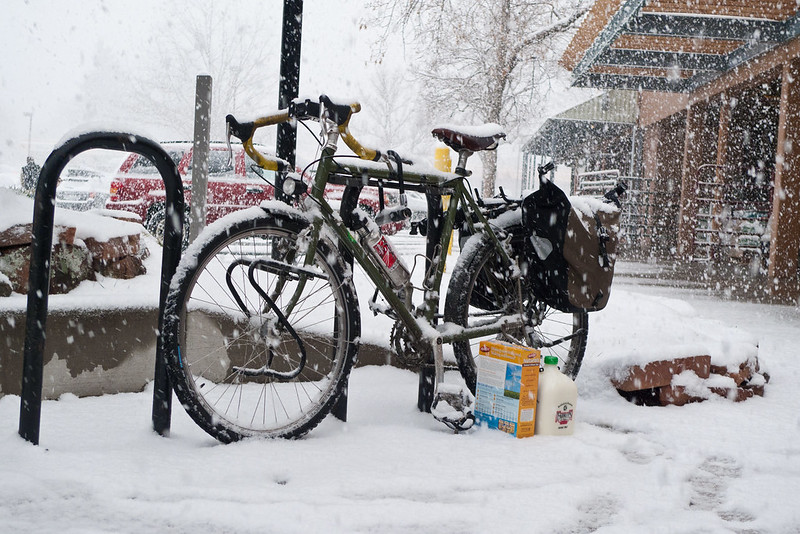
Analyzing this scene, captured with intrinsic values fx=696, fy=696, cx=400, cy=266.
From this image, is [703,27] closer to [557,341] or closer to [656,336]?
[656,336]

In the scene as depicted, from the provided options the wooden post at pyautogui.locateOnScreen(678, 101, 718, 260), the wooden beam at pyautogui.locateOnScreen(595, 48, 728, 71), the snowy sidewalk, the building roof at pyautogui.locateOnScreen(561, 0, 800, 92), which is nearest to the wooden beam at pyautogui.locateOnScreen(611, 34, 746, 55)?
the building roof at pyautogui.locateOnScreen(561, 0, 800, 92)

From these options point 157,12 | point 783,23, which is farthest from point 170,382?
point 157,12

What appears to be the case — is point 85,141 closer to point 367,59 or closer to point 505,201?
point 505,201

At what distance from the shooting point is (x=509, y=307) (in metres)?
3.02

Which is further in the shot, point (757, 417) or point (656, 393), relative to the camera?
point (656, 393)

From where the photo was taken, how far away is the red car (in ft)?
25.7

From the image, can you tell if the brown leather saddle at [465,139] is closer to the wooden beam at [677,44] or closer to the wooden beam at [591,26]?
the wooden beam at [591,26]

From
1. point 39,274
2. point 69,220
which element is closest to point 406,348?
point 39,274

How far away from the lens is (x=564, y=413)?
2.61m

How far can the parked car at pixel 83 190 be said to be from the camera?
8078 millimetres

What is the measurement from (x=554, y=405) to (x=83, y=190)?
742 cm

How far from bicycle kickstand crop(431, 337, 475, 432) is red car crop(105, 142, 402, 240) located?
17.9 feet

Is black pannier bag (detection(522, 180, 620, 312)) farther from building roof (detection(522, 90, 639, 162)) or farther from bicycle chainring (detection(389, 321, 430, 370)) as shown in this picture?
building roof (detection(522, 90, 639, 162))

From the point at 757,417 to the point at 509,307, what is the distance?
1.14 metres
